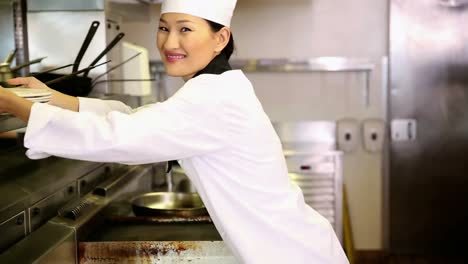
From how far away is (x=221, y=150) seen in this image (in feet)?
5.59

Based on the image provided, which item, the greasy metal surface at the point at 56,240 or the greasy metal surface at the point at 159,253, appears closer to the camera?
the greasy metal surface at the point at 56,240

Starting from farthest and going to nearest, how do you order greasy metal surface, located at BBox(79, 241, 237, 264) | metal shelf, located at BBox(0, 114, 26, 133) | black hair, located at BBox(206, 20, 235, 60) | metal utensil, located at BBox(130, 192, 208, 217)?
metal utensil, located at BBox(130, 192, 208, 217)
greasy metal surface, located at BBox(79, 241, 237, 264)
black hair, located at BBox(206, 20, 235, 60)
metal shelf, located at BBox(0, 114, 26, 133)

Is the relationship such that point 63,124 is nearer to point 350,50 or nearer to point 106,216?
point 106,216

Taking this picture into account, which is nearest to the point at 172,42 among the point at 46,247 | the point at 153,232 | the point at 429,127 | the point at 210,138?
the point at 210,138

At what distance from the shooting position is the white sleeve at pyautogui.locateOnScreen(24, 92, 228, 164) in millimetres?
1444

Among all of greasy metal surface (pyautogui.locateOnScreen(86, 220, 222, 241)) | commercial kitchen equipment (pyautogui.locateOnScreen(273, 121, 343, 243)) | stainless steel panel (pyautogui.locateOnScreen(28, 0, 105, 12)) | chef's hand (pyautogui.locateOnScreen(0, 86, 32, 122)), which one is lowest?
commercial kitchen equipment (pyautogui.locateOnScreen(273, 121, 343, 243))

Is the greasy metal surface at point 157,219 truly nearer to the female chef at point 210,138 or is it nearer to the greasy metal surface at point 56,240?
the greasy metal surface at point 56,240

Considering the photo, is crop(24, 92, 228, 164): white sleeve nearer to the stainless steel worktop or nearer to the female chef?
the female chef

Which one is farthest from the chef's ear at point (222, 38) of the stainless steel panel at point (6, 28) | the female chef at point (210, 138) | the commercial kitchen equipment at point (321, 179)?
the commercial kitchen equipment at point (321, 179)

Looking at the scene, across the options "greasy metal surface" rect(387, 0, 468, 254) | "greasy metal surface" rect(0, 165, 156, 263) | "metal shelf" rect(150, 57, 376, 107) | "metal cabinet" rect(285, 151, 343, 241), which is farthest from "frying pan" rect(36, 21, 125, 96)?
"greasy metal surface" rect(387, 0, 468, 254)

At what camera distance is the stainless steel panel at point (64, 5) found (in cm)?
291

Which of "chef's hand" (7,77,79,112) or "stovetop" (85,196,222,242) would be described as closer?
"chef's hand" (7,77,79,112)

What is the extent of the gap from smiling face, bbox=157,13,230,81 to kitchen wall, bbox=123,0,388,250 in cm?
263

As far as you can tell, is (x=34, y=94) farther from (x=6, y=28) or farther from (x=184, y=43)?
(x=6, y=28)
